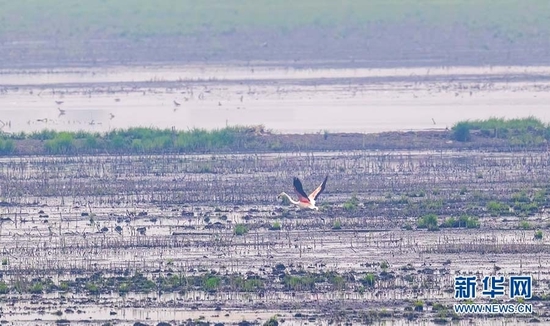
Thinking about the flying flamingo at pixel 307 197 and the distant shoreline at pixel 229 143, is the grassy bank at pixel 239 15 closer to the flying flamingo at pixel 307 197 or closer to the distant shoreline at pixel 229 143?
the distant shoreline at pixel 229 143

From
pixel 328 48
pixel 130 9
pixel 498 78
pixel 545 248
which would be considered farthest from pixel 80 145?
pixel 130 9

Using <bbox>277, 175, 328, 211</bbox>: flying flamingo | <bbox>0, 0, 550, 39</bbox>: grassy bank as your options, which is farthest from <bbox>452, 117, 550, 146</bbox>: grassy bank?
<bbox>0, 0, 550, 39</bbox>: grassy bank

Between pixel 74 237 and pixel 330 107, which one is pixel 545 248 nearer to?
pixel 74 237

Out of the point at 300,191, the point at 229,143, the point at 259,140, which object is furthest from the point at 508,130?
the point at 300,191

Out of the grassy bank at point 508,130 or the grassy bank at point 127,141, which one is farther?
the grassy bank at point 508,130

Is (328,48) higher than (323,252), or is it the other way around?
(328,48)

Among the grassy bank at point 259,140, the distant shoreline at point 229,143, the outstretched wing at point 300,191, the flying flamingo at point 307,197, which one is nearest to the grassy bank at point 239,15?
the grassy bank at point 259,140

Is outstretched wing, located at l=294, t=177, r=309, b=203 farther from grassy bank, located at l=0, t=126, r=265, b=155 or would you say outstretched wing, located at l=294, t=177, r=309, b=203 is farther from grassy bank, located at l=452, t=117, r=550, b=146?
grassy bank, located at l=452, t=117, r=550, b=146
